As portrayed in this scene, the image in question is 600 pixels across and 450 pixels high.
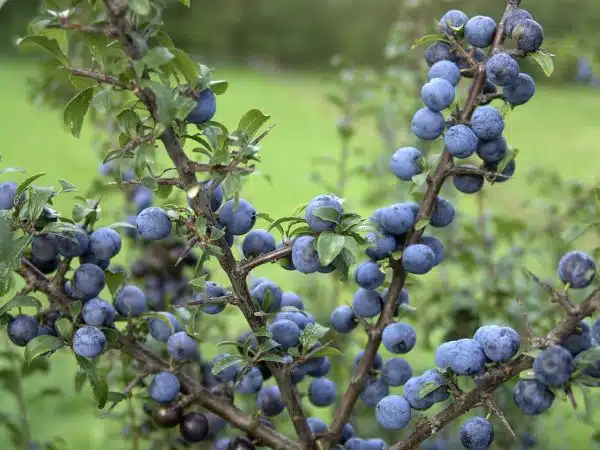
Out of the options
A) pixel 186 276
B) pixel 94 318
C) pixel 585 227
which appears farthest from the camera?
pixel 186 276

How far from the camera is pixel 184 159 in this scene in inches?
25.9

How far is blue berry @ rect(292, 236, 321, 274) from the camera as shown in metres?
0.69

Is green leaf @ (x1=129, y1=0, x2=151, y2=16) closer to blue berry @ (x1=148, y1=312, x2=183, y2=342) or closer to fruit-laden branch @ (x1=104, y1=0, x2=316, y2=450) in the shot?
fruit-laden branch @ (x1=104, y1=0, x2=316, y2=450)

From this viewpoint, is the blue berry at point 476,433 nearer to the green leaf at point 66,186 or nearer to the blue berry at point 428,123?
the blue berry at point 428,123

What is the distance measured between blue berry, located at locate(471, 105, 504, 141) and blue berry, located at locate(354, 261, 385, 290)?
6.6 inches

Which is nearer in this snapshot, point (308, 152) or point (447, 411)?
point (447, 411)

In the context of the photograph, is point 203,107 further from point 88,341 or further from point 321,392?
point 321,392

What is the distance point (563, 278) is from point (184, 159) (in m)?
0.34

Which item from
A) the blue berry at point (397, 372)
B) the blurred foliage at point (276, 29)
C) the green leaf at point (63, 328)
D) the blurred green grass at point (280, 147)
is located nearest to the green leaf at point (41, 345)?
the green leaf at point (63, 328)

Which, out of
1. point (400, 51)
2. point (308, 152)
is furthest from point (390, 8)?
point (400, 51)

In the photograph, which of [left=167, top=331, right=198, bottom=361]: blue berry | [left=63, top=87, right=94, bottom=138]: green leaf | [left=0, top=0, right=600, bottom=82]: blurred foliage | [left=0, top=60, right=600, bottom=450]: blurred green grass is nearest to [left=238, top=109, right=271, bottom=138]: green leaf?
[left=63, top=87, right=94, bottom=138]: green leaf

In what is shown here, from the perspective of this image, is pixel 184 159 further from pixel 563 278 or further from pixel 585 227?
pixel 585 227

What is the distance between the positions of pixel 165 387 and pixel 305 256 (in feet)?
0.73

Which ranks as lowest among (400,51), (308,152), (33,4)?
(400,51)
